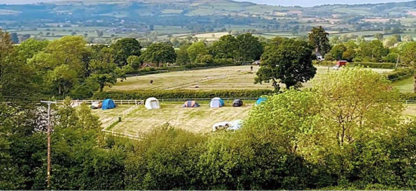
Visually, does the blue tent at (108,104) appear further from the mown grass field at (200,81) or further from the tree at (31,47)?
the tree at (31,47)

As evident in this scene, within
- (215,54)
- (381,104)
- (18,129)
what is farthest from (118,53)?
(381,104)

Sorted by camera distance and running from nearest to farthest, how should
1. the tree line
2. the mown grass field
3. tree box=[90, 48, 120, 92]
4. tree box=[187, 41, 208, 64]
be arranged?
the tree line < tree box=[90, 48, 120, 92] < the mown grass field < tree box=[187, 41, 208, 64]

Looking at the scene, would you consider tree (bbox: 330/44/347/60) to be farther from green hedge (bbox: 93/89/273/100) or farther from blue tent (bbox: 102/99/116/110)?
blue tent (bbox: 102/99/116/110)

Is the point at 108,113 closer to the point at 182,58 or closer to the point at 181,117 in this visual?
the point at 181,117

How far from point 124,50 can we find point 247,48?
19125 millimetres

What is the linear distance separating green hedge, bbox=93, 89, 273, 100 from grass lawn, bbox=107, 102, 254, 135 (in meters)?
2.12

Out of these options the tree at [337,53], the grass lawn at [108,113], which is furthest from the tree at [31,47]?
the tree at [337,53]

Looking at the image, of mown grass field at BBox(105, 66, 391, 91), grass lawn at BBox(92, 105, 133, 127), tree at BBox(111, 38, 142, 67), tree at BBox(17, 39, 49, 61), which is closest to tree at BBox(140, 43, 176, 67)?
tree at BBox(111, 38, 142, 67)

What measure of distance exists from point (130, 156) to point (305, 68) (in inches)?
887

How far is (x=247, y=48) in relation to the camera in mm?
73062

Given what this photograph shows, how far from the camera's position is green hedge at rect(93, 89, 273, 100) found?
138 ft

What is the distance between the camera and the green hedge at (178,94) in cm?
4200

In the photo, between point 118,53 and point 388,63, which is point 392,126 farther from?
point 118,53

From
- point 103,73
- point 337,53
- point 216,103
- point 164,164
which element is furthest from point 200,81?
point 164,164
